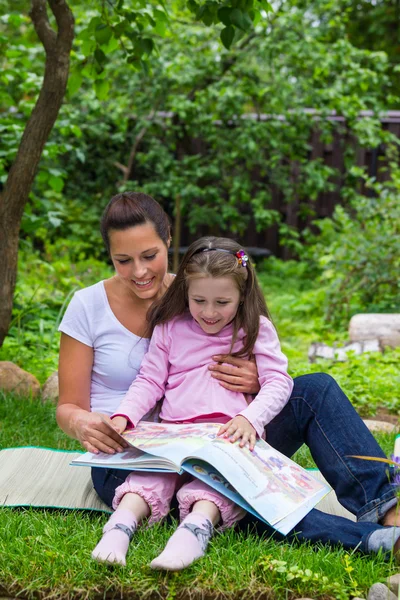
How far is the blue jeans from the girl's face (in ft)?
1.04

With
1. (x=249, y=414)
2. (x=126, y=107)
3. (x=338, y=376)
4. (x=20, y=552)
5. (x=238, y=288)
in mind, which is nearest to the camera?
(x=20, y=552)

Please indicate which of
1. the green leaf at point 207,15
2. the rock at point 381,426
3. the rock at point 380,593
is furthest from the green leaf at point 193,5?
the rock at point 380,593

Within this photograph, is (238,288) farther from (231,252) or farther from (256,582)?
(256,582)

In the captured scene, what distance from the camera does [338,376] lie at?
13.9 feet

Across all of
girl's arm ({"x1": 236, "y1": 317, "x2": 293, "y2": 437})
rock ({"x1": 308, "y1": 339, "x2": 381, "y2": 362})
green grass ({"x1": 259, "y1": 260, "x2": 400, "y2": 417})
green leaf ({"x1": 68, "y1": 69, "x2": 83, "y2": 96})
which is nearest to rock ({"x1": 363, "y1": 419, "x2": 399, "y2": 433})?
green grass ({"x1": 259, "y1": 260, "x2": 400, "y2": 417})

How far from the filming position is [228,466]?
2023mm

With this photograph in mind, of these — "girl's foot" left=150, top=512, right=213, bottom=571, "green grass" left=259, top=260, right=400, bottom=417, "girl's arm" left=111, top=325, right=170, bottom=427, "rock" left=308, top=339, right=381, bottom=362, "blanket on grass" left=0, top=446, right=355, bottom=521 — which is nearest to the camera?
"girl's foot" left=150, top=512, right=213, bottom=571

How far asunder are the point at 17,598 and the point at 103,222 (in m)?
1.11

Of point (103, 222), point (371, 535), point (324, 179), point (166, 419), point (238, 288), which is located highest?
point (324, 179)

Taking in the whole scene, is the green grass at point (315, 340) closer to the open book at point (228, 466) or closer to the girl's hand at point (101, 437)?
the open book at point (228, 466)

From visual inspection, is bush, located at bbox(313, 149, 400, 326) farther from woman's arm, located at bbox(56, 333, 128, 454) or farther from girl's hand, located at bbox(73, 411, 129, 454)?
girl's hand, located at bbox(73, 411, 129, 454)

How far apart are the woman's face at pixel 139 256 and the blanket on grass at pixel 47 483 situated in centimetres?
67

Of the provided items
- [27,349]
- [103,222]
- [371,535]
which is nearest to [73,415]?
[103,222]

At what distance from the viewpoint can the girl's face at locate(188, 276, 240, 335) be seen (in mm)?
2293
